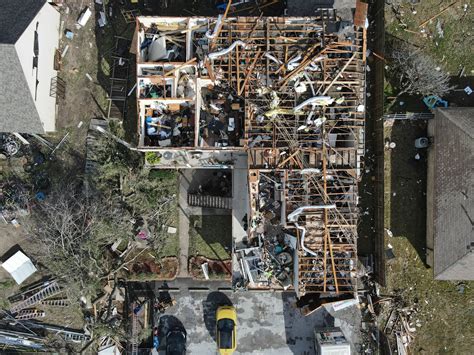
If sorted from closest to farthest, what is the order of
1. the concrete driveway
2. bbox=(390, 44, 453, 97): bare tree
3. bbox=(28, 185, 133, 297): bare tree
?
1. bbox=(28, 185, 133, 297): bare tree
2. bbox=(390, 44, 453, 97): bare tree
3. the concrete driveway

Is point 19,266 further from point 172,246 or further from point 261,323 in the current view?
point 261,323

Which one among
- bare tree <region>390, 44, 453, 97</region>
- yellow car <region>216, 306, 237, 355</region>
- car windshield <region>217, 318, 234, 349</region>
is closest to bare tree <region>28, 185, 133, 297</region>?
yellow car <region>216, 306, 237, 355</region>

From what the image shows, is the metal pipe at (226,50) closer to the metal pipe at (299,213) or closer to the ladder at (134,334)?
the metal pipe at (299,213)

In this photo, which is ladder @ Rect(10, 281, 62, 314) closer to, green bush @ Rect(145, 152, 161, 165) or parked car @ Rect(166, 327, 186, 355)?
parked car @ Rect(166, 327, 186, 355)

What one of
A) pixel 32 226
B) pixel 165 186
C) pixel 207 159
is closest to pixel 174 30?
pixel 207 159

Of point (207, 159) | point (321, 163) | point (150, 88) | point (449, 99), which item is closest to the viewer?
point (321, 163)

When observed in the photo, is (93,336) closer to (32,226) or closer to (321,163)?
(32,226)
